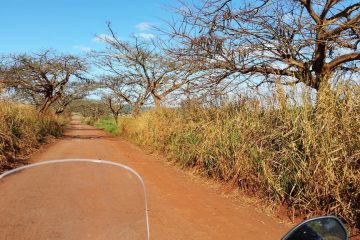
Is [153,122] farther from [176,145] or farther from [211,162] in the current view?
[211,162]

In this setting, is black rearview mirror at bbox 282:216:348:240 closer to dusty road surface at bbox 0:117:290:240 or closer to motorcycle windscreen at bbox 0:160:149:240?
motorcycle windscreen at bbox 0:160:149:240

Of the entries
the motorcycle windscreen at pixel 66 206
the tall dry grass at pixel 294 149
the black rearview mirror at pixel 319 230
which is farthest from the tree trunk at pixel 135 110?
the black rearview mirror at pixel 319 230

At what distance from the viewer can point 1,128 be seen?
12312 millimetres

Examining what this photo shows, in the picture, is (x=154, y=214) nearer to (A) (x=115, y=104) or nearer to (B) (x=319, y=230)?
(B) (x=319, y=230)

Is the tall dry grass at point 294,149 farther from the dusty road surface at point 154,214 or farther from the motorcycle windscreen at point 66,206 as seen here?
the motorcycle windscreen at point 66,206

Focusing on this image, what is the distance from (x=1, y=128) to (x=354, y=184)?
10129mm

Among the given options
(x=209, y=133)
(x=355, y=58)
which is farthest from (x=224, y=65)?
(x=355, y=58)

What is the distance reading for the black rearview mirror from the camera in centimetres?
201

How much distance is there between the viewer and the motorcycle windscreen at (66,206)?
366 cm

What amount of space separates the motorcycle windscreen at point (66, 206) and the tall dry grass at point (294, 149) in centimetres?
281

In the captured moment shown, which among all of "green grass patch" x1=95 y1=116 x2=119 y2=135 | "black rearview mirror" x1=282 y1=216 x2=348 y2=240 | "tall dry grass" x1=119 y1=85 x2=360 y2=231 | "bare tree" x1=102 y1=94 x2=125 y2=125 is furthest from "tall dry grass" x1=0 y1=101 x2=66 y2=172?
"bare tree" x1=102 y1=94 x2=125 y2=125

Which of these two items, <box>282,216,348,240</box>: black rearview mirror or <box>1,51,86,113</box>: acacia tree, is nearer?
<box>282,216,348,240</box>: black rearview mirror

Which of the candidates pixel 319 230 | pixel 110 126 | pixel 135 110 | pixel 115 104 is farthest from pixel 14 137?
pixel 115 104

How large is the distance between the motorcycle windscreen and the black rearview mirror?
3.69 feet
